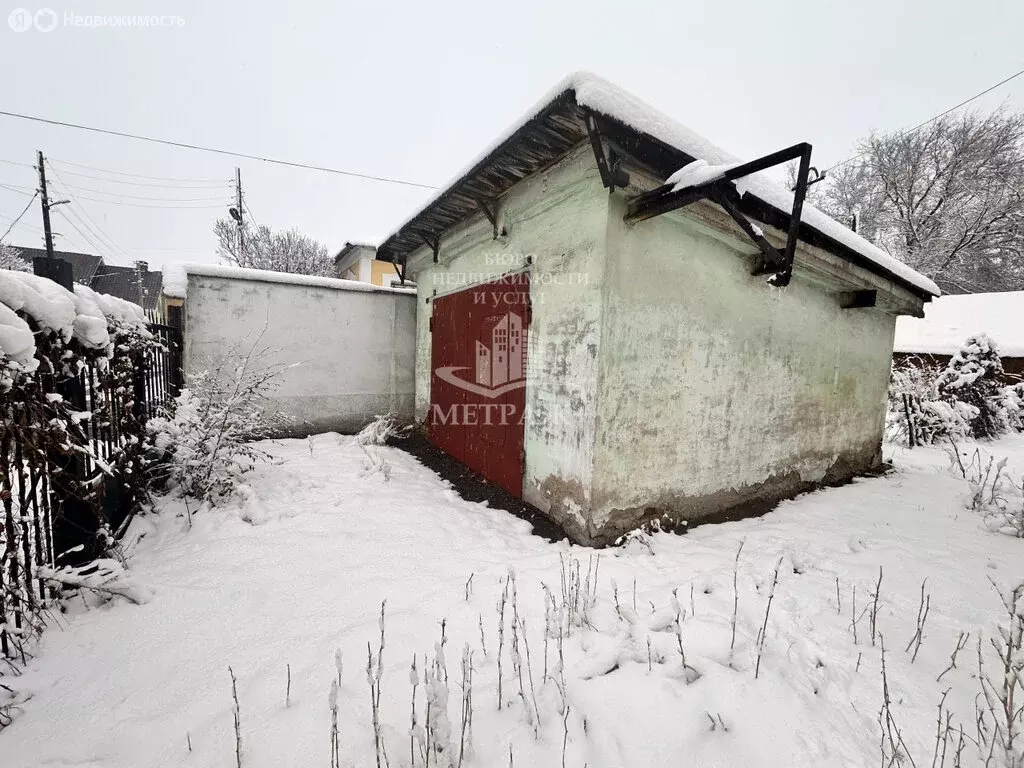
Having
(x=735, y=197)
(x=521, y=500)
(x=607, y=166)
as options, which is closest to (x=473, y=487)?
(x=521, y=500)

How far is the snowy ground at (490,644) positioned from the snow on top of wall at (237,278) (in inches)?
141

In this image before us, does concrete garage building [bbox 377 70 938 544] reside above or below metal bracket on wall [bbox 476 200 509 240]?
below

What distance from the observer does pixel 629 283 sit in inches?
131

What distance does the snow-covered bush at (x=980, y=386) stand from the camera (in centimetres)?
834

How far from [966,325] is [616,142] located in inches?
599

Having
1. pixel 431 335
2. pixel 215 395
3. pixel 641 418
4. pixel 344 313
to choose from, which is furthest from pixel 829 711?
pixel 344 313

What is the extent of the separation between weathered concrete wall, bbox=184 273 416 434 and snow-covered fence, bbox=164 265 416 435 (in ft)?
0.05

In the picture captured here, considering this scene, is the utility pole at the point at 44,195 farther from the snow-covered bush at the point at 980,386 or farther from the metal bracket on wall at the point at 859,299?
the snow-covered bush at the point at 980,386

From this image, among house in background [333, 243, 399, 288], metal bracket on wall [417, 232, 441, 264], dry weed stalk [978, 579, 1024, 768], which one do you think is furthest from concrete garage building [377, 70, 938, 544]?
house in background [333, 243, 399, 288]

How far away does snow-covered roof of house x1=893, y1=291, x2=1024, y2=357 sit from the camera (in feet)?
34.1

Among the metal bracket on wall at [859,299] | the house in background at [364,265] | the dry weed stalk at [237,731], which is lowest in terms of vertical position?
the dry weed stalk at [237,731]

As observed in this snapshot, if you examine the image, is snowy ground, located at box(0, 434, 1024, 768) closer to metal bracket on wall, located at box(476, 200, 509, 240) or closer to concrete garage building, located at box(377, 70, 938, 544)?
concrete garage building, located at box(377, 70, 938, 544)

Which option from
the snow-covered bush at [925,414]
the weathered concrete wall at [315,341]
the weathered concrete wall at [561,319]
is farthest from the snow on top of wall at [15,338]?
the snow-covered bush at [925,414]

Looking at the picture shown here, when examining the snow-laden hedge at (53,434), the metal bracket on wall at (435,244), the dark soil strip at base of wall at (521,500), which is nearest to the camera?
the snow-laden hedge at (53,434)
